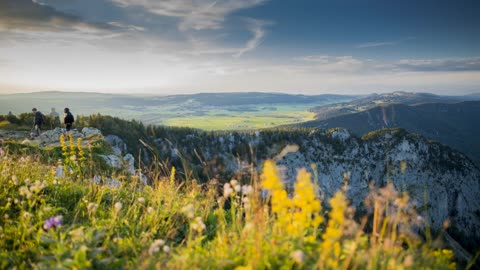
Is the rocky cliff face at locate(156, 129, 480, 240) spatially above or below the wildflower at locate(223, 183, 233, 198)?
below

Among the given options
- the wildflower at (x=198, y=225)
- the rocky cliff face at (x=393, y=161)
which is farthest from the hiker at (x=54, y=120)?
the rocky cliff face at (x=393, y=161)

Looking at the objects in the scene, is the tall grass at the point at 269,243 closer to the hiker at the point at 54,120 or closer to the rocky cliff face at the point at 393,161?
the hiker at the point at 54,120

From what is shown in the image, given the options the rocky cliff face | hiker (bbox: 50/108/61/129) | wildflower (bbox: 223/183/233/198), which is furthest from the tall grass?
the rocky cliff face

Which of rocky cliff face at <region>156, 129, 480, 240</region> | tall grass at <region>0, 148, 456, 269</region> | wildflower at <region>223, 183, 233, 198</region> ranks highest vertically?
wildflower at <region>223, 183, 233, 198</region>

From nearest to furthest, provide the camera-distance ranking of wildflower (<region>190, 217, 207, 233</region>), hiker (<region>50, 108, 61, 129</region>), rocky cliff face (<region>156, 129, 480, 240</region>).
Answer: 1. wildflower (<region>190, 217, 207, 233</region>)
2. hiker (<region>50, 108, 61, 129</region>)
3. rocky cliff face (<region>156, 129, 480, 240</region>)

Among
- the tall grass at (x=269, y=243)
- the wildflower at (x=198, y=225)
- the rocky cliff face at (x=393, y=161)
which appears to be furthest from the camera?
the rocky cliff face at (x=393, y=161)

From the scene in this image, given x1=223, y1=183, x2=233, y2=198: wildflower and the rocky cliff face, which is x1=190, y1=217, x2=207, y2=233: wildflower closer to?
x1=223, y1=183, x2=233, y2=198: wildflower

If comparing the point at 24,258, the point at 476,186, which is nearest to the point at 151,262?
the point at 24,258

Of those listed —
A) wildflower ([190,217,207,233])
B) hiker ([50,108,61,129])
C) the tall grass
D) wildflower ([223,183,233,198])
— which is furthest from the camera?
hiker ([50,108,61,129])

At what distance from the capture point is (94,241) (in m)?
4.59

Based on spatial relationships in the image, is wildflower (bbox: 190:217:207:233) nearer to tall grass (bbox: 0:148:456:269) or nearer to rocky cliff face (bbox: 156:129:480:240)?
tall grass (bbox: 0:148:456:269)

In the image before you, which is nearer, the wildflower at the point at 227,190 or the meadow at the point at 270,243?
the meadow at the point at 270,243

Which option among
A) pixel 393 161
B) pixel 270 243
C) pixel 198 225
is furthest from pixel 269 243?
pixel 393 161

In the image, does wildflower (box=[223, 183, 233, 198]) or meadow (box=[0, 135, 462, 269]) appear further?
wildflower (box=[223, 183, 233, 198])
